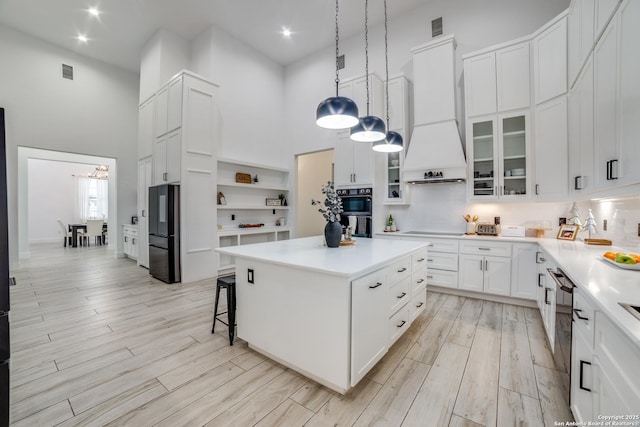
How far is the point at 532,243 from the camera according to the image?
10.6 feet

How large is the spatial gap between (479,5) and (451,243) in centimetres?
372

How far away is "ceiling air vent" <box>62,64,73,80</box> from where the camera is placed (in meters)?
5.91

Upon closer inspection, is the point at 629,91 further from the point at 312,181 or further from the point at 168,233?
the point at 312,181

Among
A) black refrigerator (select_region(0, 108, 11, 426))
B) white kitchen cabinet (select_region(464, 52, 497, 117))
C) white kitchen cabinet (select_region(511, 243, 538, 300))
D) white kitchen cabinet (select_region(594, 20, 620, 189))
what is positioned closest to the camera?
black refrigerator (select_region(0, 108, 11, 426))

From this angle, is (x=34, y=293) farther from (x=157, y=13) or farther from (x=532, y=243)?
(x=532, y=243)

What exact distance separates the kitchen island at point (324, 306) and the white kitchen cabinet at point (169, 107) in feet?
11.2

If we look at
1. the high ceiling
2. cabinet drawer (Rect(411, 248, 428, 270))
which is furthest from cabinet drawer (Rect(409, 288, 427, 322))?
the high ceiling

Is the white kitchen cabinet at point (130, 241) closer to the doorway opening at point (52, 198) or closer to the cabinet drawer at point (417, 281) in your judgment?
the doorway opening at point (52, 198)

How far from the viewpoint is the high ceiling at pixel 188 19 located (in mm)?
4613

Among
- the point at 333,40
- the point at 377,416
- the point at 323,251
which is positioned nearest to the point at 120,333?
the point at 323,251

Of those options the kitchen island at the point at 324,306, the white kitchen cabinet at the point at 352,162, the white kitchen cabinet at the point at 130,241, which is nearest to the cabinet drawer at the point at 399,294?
Result: the kitchen island at the point at 324,306

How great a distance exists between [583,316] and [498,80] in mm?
3431

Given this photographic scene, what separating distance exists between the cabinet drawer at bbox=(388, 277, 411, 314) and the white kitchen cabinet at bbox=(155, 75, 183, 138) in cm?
428

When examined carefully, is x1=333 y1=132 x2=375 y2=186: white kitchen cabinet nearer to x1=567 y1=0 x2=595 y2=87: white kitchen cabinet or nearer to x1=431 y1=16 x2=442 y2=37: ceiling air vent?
x1=431 y1=16 x2=442 y2=37: ceiling air vent
